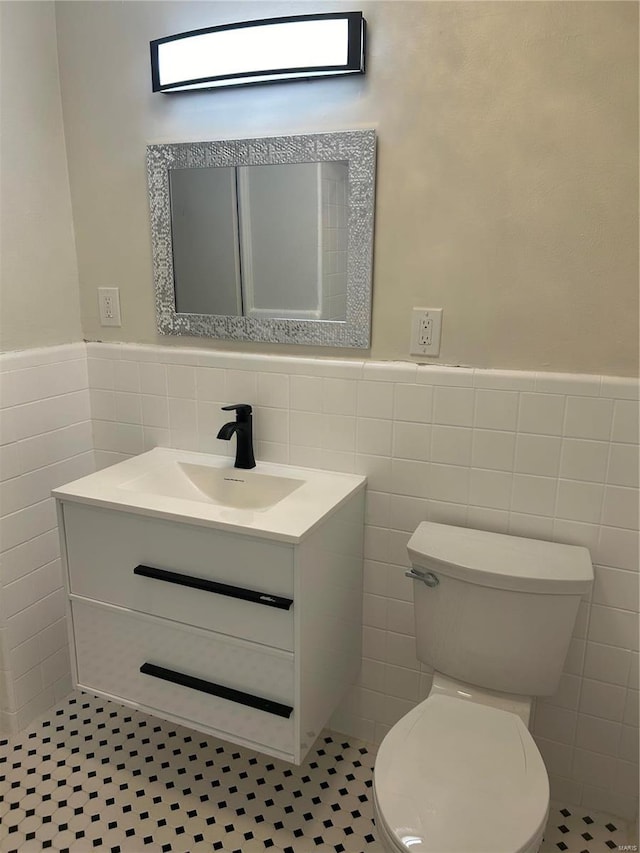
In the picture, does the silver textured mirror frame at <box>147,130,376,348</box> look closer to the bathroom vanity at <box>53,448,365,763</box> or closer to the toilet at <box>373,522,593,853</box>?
the bathroom vanity at <box>53,448,365,763</box>

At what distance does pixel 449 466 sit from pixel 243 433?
1.90 ft

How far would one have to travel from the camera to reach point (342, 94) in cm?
161

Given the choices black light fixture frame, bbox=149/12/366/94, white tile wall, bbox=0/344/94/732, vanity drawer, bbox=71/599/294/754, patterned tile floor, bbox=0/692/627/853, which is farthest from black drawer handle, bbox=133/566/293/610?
black light fixture frame, bbox=149/12/366/94

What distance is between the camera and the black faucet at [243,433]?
1812 mm

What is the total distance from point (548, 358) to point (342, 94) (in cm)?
83

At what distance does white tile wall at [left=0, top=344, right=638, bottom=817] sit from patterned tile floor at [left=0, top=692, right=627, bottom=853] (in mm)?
142

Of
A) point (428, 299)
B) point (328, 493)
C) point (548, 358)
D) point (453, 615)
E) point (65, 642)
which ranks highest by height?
point (428, 299)

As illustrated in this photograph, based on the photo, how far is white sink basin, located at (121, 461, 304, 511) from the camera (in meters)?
1.79

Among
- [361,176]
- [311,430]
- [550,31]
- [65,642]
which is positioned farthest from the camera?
[65,642]

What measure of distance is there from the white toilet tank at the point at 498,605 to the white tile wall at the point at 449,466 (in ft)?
0.39

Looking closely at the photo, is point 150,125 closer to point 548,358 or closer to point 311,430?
point 311,430

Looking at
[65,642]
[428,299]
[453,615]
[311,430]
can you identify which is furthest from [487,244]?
[65,642]

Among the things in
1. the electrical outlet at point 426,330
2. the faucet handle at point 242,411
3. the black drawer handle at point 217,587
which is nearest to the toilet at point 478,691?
the black drawer handle at point 217,587

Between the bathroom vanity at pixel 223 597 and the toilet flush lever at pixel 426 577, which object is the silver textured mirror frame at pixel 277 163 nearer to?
the bathroom vanity at pixel 223 597
